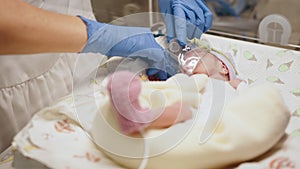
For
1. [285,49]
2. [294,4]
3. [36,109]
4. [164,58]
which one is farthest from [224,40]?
[36,109]

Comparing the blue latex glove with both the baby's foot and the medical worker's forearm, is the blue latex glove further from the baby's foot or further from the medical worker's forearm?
the baby's foot

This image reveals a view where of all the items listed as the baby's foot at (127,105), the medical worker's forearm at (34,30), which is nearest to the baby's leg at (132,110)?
the baby's foot at (127,105)

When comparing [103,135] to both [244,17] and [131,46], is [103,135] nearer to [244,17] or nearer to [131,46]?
[131,46]

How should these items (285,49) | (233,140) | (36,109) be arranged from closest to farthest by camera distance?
(233,140) → (36,109) → (285,49)

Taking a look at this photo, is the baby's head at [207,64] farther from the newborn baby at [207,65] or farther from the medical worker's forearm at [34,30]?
the medical worker's forearm at [34,30]

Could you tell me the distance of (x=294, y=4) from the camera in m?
1.72

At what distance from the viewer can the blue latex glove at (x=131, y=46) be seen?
96 centimetres

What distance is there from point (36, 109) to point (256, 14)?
4.42 ft

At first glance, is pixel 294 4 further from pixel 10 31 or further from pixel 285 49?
pixel 10 31

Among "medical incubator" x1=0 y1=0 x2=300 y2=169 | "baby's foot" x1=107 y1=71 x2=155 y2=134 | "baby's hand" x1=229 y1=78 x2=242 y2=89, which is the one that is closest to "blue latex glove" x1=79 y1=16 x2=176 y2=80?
"medical incubator" x1=0 y1=0 x2=300 y2=169

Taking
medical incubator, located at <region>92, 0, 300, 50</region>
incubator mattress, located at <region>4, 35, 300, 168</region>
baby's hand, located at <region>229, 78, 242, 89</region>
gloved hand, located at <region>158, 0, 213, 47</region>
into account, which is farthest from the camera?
medical incubator, located at <region>92, 0, 300, 50</region>

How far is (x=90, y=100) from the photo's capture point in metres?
0.84

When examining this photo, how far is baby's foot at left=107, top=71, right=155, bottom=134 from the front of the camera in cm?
68

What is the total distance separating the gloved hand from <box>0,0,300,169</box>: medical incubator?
0.03 metres
